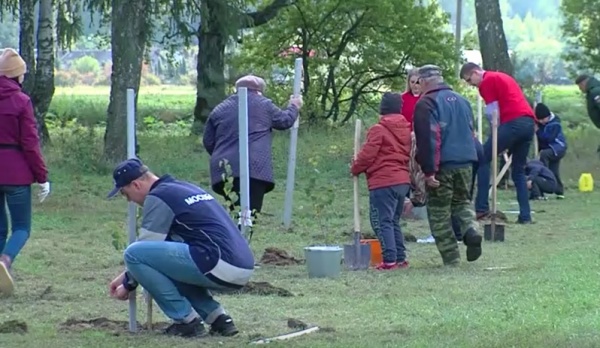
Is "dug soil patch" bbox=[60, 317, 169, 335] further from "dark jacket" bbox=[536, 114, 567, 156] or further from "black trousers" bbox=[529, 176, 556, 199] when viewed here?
"dark jacket" bbox=[536, 114, 567, 156]

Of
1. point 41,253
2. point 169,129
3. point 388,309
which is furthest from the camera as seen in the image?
point 169,129

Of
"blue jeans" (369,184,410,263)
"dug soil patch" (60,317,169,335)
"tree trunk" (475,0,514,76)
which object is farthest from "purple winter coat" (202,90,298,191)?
"tree trunk" (475,0,514,76)

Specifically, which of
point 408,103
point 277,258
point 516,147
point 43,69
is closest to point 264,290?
point 277,258

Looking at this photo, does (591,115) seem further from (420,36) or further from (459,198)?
(420,36)

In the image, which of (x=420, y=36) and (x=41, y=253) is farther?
(x=420, y=36)

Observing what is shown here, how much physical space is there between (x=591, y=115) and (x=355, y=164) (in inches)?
358

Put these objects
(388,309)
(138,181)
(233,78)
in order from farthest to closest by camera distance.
A: (233,78) < (388,309) < (138,181)

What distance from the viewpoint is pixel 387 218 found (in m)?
11.9

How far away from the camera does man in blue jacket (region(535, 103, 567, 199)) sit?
21.1 meters

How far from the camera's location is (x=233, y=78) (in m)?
30.1

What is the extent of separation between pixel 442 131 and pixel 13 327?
4.60 m

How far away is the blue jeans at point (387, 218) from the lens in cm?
1186

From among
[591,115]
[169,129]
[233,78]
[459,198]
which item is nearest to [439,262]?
[459,198]

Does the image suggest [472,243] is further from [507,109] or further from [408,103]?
[507,109]
